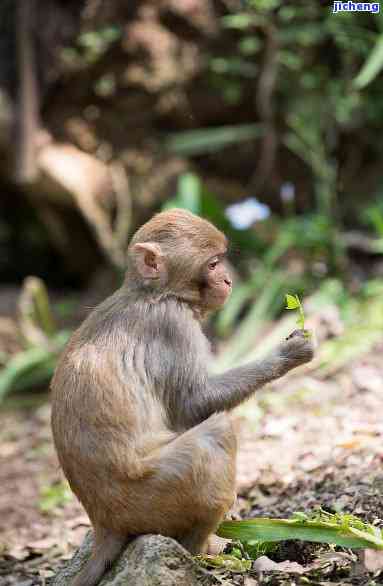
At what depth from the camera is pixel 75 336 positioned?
3.65 meters

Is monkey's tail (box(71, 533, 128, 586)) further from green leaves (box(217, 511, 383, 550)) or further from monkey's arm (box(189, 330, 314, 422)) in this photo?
monkey's arm (box(189, 330, 314, 422))

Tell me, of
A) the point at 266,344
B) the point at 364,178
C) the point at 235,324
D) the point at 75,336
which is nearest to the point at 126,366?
the point at 75,336

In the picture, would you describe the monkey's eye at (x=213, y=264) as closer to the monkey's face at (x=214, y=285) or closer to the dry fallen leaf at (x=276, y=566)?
the monkey's face at (x=214, y=285)

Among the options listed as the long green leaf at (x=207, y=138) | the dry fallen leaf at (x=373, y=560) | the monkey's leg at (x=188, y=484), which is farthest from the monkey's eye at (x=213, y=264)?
the long green leaf at (x=207, y=138)

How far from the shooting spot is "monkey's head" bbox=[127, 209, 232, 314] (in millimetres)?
3713

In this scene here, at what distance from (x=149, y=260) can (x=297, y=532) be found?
1366 mm

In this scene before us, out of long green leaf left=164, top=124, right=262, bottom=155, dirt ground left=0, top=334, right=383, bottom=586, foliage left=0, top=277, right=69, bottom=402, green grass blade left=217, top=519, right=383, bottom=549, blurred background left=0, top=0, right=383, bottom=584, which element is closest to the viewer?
green grass blade left=217, top=519, right=383, bottom=549

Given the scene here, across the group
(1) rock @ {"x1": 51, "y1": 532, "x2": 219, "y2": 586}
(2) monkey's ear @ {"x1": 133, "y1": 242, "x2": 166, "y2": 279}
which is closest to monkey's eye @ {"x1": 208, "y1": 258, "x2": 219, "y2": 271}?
(2) monkey's ear @ {"x1": 133, "y1": 242, "x2": 166, "y2": 279}

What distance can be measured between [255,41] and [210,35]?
49cm

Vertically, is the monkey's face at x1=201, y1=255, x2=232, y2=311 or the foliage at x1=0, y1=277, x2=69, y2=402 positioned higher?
the monkey's face at x1=201, y1=255, x2=232, y2=311

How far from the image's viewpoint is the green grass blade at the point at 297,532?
2.98m

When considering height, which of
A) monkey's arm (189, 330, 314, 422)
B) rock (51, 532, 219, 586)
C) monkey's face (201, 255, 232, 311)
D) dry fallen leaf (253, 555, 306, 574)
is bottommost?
dry fallen leaf (253, 555, 306, 574)

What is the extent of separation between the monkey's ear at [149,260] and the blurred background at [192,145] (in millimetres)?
3384

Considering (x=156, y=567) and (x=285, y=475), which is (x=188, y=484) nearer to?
(x=156, y=567)
